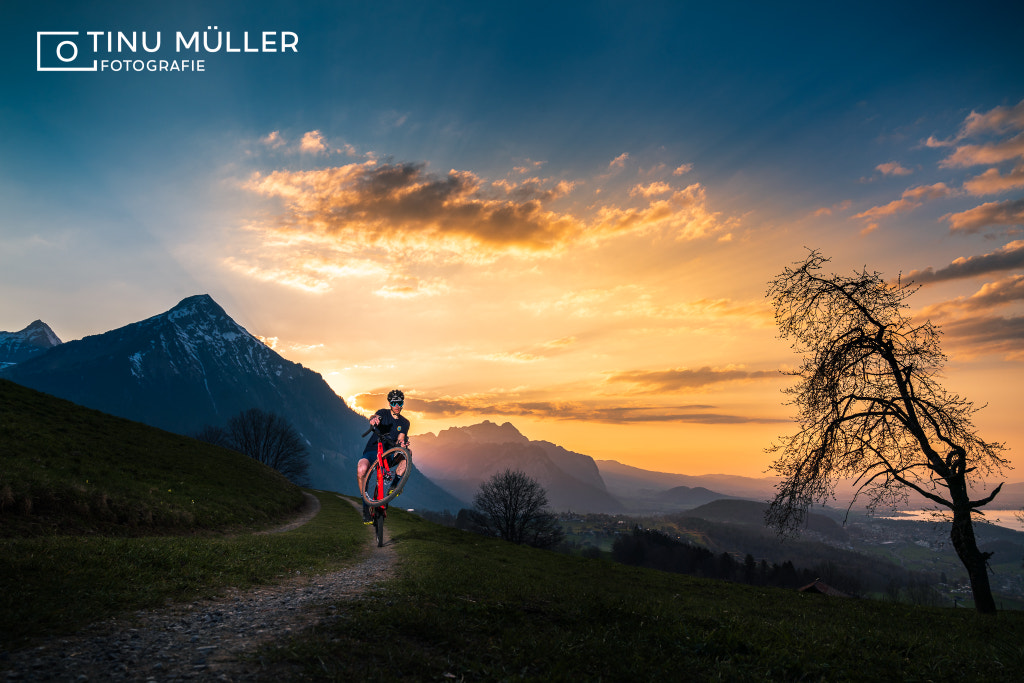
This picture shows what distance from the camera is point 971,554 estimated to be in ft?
59.0

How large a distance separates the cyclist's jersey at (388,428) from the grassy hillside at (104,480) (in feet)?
47.3

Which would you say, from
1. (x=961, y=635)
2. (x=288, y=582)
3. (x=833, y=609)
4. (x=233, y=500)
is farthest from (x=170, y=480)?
(x=961, y=635)

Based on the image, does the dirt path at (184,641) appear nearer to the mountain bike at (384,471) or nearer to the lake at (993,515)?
the mountain bike at (384,471)

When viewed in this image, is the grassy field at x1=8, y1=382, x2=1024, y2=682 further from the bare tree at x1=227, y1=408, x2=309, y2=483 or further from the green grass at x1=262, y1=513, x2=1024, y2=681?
the bare tree at x1=227, y1=408, x2=309, y2=483

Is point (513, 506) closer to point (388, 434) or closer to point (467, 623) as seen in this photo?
point (388, 434)

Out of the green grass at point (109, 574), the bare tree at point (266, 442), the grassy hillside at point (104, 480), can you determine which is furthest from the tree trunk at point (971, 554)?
the bare tree at point (266, 442)

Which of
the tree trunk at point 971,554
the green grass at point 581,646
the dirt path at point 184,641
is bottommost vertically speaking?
the tree trunk at point 971,554

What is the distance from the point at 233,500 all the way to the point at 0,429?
13709 millimetres

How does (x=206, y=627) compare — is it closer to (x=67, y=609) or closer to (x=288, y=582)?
(x=67, y=609)

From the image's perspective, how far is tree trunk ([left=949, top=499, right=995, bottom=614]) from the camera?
58.2 ft

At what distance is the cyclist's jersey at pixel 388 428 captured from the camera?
16625mm

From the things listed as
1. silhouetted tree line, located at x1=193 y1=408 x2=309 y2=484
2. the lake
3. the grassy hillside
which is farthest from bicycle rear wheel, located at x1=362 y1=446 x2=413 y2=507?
silhouetted tree line, located at x1=193 y1=408 x2=309 y2=484

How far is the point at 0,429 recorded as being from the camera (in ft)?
83.6

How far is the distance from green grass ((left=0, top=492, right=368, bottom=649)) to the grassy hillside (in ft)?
33.2
